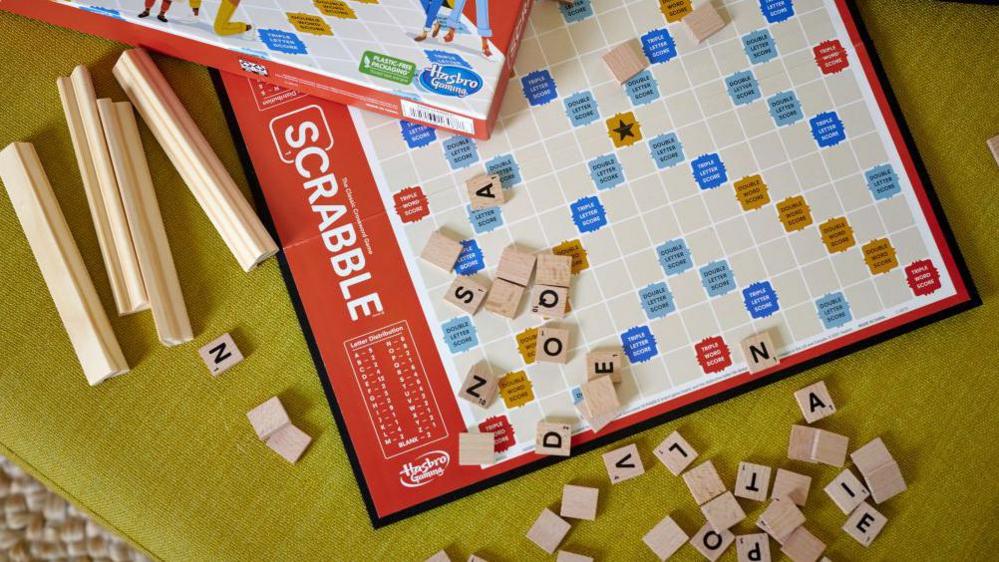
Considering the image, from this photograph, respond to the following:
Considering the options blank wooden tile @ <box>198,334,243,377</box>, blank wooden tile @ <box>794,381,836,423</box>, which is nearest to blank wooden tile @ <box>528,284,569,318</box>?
blank wooden tile @ <box>794,381,836,423</box>

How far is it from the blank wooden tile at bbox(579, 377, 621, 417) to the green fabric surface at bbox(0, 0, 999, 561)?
11 centimetres

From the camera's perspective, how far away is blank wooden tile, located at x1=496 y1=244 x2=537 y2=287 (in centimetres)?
143

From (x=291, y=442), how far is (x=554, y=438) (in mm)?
524

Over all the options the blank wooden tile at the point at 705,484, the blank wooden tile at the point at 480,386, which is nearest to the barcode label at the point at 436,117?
the blank wooden tile at the point at 480,386

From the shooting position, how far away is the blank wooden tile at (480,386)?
1.43m

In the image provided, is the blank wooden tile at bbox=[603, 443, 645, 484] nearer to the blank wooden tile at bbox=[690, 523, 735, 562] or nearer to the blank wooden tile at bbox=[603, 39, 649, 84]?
the blank wooden tile at bbox=[690, 523, 735, 562]

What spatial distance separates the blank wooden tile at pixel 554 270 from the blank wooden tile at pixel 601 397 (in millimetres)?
200

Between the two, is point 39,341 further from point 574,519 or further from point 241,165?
point 574,519

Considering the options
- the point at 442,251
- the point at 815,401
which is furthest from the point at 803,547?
the point at 442,251

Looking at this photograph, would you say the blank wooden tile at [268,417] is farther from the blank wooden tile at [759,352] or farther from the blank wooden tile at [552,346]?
the blank wooden tile at [759,352]

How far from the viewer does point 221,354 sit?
1479mm

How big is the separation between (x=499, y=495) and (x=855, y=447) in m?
0.72

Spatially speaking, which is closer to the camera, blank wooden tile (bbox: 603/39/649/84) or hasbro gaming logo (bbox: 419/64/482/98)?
hasbro gaming logo (bbox: 419/64/482/98)

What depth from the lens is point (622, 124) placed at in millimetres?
1465
